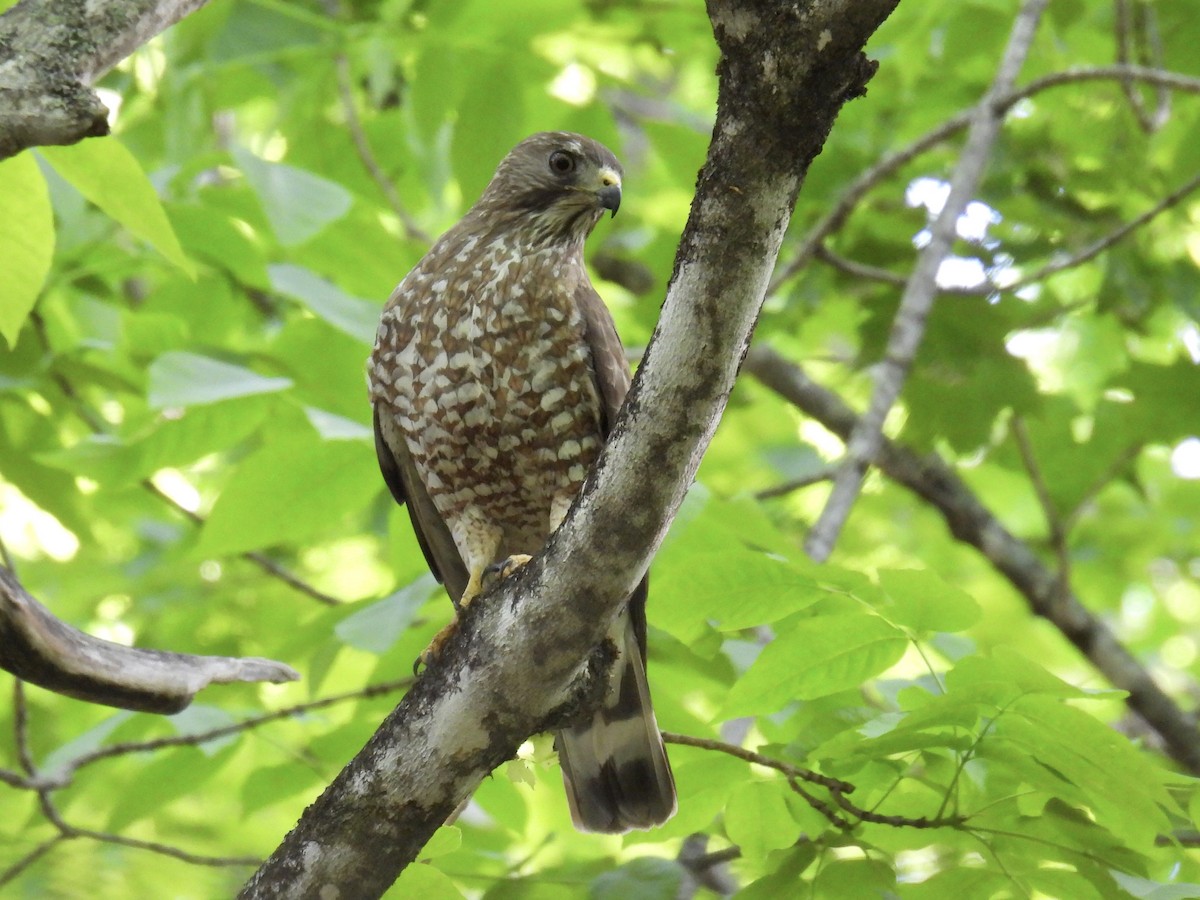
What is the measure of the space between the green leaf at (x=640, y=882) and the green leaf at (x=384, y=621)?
2.41ft

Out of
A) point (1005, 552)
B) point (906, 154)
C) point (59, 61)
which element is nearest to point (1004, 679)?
point (59, 61)

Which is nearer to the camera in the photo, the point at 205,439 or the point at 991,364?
the point at 205,439

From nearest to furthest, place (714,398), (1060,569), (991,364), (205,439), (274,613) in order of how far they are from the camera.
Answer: (714,398), (205,439), (991,364), (1060,569), (274,613)

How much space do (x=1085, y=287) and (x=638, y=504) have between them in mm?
4437

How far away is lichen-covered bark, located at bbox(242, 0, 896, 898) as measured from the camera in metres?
1.85

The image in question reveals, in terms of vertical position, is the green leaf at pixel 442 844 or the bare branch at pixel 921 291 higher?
the bare branch at pixel 921 291

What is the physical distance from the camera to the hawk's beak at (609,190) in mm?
4039

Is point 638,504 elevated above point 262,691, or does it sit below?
below

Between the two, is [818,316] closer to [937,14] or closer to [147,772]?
[937,14]

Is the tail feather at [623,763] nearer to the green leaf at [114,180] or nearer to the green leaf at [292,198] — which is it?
the green leaf at [292,198]

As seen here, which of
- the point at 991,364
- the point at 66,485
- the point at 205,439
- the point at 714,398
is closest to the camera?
the point at 714,398

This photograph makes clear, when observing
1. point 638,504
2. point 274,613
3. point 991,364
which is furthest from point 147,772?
point 991,364

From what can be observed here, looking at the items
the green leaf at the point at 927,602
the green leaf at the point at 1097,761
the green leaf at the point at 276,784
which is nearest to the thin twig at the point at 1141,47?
the green leaf at the point at 927,602

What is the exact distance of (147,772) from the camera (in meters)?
3.81
